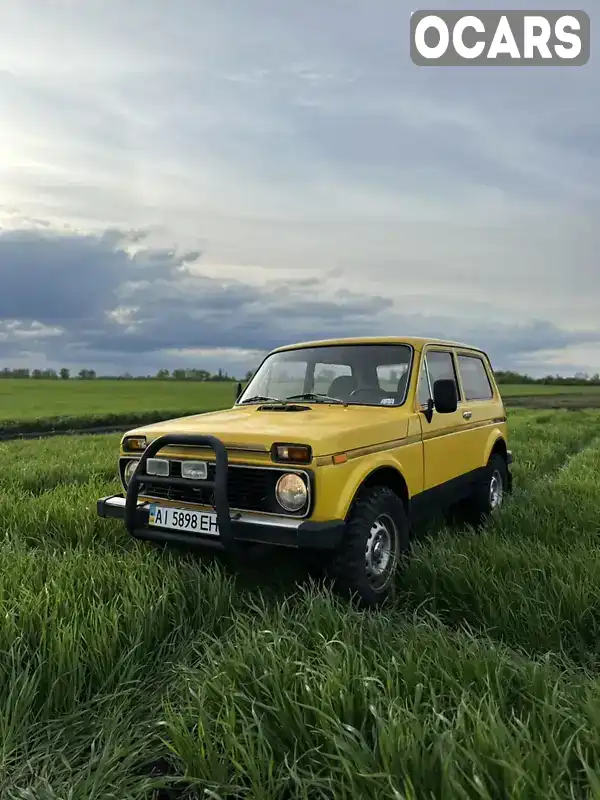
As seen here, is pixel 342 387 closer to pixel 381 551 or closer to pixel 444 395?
pixel 444 395

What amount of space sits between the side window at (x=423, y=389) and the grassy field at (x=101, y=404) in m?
24.4

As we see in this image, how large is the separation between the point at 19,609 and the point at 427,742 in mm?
2298

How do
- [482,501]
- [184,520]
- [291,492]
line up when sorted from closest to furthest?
[291,492] → [184,520] → [482,501]

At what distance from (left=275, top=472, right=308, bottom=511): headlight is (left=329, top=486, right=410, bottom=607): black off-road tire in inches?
14.5

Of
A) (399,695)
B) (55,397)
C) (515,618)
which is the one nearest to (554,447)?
(515,618)

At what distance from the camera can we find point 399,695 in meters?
2.31

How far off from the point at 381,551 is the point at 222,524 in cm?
119

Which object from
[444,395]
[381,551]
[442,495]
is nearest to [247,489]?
[381,551]

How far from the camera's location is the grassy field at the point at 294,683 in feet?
6.32

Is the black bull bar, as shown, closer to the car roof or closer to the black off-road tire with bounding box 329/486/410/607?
the black off-road tire with bounding box 329/486/410/607

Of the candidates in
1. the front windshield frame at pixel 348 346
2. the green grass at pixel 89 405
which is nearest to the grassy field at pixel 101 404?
the green grass at pixel 89 405

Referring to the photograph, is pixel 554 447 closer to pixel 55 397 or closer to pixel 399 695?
pixel 399 695

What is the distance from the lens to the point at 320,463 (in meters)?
3.57

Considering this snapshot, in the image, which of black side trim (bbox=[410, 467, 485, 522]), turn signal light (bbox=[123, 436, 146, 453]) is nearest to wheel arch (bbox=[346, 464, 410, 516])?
black side trim (bbox=[410, 467, 485, 522])
